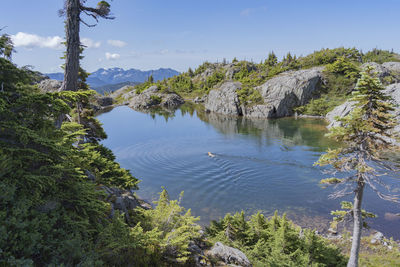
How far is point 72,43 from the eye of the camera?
1099cm

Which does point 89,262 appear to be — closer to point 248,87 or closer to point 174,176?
point 174,176

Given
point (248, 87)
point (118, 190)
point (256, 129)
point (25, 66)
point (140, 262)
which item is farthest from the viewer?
Result: point (248, 87)

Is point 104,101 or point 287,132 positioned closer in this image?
point 287,132

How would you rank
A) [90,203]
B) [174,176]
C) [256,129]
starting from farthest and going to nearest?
1. [256,129]
2. [174,176]
3. [90,203]

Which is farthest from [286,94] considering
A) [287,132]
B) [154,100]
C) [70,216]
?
[70,216]

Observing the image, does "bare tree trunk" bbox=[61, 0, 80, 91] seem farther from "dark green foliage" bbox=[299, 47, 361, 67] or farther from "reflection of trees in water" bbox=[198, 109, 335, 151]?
"dark green foliage" bbox=[299, 47, 361, 67]

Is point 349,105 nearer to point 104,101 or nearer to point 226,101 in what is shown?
point 226,101

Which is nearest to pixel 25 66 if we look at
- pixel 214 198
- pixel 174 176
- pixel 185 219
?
pixel 185 219

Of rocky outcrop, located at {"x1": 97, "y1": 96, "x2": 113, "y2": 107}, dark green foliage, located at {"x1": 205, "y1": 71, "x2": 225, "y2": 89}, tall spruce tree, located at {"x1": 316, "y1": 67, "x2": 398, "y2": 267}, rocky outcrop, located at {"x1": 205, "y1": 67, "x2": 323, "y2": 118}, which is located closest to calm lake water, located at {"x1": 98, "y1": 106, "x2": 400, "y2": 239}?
tall spruce tree, located at {"x1": 316, "y1": 67, "x2": 398, "y2": 267}

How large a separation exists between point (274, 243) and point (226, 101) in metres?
73.8

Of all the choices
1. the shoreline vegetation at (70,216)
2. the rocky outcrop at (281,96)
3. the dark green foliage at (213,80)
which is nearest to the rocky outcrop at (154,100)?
the dark green foliage at (213,80)

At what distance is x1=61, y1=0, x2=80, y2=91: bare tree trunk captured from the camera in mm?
10625

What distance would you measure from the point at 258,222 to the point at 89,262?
1159 cm

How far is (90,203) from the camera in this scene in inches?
272
